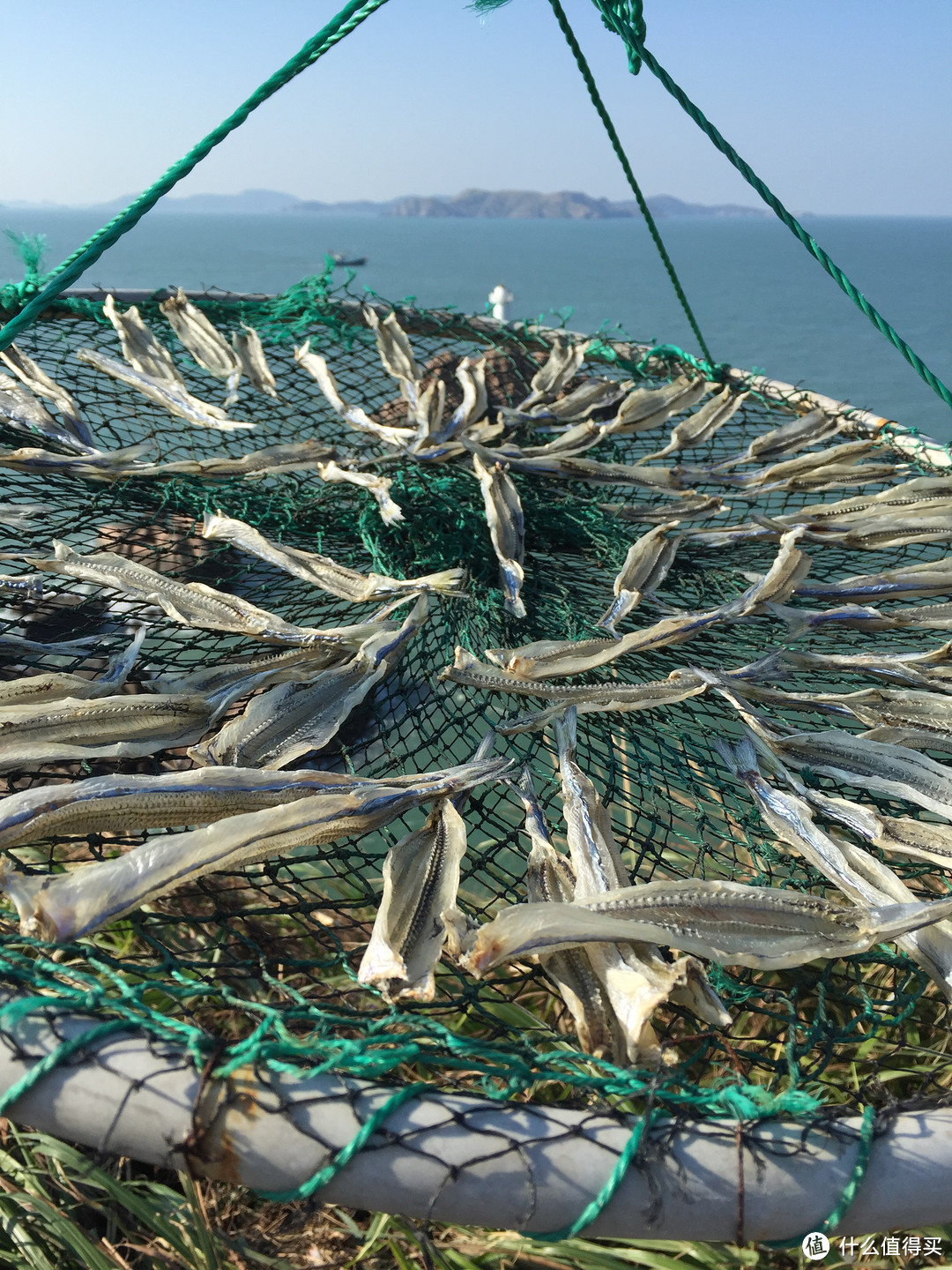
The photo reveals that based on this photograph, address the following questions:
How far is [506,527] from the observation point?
227cm

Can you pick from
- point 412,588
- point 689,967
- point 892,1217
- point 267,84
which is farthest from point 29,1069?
point 267,84

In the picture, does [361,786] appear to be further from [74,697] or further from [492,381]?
[492,381]

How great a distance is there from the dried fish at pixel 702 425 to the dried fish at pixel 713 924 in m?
1.82

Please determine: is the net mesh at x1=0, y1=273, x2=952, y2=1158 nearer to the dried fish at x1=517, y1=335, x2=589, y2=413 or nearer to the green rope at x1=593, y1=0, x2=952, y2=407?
the dried fish at x1=517, y1=335, x2=589, y2=413

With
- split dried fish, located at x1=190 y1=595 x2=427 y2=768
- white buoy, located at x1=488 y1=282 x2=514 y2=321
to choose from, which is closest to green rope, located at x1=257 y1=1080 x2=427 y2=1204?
split dried fish, located at x1=190 y1=595 x2=427 y2=768

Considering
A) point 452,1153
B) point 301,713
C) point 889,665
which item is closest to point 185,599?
point 301,713

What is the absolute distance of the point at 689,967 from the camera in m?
1.17

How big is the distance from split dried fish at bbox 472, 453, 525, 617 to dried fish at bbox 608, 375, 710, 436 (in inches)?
22.9

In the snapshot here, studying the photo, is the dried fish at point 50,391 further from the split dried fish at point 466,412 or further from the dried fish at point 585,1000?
the dried fish at point 585,1000

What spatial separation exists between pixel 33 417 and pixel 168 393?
0.38 meters

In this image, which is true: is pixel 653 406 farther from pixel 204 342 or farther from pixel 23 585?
pixel 23 585

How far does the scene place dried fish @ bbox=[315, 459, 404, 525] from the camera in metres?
2.25

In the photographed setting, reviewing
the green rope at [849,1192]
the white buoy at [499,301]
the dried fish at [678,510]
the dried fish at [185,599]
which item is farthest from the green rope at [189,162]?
the white buoy at [499,301]

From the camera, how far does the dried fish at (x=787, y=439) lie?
2865 mm
